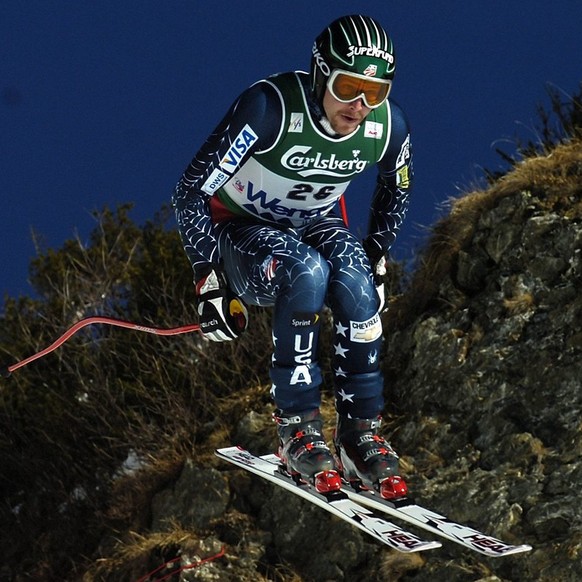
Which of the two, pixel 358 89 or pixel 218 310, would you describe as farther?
pixel 218 310

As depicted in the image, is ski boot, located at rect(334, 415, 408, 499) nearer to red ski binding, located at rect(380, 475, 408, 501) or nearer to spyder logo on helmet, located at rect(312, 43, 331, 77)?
red ski binding, located at rect(380, 475, 408, 501)

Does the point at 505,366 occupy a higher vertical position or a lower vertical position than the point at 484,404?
higher

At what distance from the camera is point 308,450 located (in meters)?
6.20

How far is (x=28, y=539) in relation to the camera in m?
12.6

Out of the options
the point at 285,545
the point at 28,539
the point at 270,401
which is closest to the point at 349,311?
the point at 285,545

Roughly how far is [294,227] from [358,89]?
0.97 metres

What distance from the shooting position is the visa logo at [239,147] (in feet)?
20.0

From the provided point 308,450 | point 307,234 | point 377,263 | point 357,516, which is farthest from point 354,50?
point 357,516

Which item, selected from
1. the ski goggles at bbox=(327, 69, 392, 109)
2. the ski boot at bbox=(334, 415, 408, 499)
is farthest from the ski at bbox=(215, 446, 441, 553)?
the ski goggles at bbox=(327, 69, 392, 109)

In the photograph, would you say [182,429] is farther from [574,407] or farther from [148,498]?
[574,407]

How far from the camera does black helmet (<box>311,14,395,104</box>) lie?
5.91 meters

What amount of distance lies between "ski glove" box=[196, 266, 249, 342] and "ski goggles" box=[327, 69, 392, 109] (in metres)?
1.15

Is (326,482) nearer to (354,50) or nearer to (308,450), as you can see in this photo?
(308,450)

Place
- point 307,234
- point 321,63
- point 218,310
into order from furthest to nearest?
point 307,234, point 218,310, point 321,63
